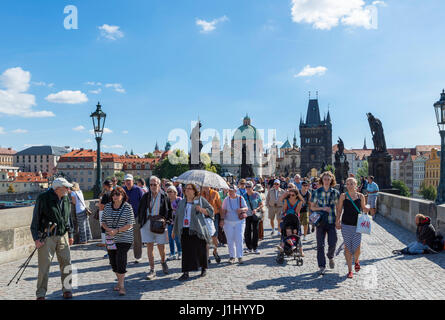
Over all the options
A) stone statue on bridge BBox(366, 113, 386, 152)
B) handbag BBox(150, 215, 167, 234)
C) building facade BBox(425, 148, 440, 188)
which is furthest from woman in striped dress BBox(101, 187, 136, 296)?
building facade BBox(425, 148, 440, 188)

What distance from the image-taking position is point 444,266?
25.5ft

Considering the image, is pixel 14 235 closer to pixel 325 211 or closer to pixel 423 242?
pixel 325 211

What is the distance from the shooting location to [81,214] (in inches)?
419

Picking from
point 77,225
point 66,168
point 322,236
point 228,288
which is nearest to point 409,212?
point 322,236

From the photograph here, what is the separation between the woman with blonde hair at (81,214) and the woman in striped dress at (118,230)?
14.6ft

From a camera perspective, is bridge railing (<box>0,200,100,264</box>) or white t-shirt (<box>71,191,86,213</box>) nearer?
bridge railing (<box>0,200,100,264</box>)

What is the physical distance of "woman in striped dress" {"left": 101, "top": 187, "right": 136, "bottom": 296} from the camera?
20.3ft

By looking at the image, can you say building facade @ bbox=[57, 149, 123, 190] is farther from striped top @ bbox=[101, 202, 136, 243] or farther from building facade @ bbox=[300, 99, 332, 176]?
striped top @ bbox=[101, 202, 136, 243]

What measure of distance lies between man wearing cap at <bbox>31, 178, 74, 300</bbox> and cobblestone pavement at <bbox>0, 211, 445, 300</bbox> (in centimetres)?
39

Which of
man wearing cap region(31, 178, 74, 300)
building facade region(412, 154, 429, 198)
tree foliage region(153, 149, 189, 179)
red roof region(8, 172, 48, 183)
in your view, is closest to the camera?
man wearing cap region(31, 178, 74, 300)

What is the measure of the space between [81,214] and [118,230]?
490cm

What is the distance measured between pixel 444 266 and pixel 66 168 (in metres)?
128

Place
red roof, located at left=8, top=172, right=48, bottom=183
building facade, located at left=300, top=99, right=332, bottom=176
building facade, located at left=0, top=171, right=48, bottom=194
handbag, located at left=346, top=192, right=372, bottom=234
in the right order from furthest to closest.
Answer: building facade, located at left=300, top=99, right=332, bottom=176
red roof, located at left=8, top=172, right=48, bottom=183
building facade, located at left=0, top=171, right=48, bottom=194
handbag, located at left=346, top=192, right=372, bottom=234
